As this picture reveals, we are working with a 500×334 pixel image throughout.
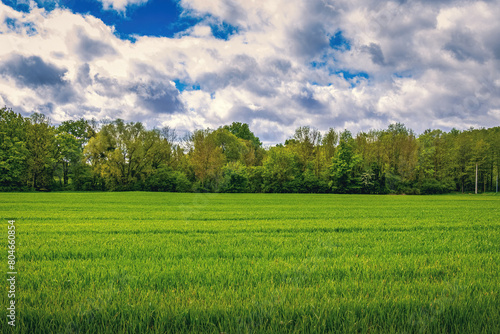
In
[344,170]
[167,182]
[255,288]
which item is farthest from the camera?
[344,170]

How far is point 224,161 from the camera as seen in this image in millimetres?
73062

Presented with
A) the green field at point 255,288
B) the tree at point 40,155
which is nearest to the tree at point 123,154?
the tree at point 40,155

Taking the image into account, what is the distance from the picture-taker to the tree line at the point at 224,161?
62.5 meters

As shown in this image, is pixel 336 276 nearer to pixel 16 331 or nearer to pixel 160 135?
pixel 16 331

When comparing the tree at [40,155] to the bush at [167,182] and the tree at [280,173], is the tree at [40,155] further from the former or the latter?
the tree at [280,173]

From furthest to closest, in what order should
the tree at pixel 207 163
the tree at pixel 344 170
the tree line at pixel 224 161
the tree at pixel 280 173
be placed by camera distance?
the tree at pixel 280 173 < the tree at pixel 344 170 < the tree at pixel 207 163 < the tree line at pixel 224 161

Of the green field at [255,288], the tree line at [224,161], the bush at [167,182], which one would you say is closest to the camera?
the green field at [255,288]

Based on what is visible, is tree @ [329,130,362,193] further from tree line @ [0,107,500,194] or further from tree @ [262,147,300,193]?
tree @ [262,147,300,193]

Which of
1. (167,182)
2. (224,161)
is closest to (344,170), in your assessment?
(224,161)

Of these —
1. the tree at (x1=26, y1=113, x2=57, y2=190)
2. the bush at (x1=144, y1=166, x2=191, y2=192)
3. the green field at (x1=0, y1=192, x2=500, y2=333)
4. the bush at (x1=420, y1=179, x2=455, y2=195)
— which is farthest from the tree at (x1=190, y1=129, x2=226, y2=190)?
the green field at (x1=0, y1=192, x2=500, y2=333)

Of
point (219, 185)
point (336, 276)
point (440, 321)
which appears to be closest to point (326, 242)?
point (336, 276)

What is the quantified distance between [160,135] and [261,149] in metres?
33.6

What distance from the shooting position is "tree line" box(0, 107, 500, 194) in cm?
6250

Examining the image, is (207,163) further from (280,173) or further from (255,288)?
(255,288)
